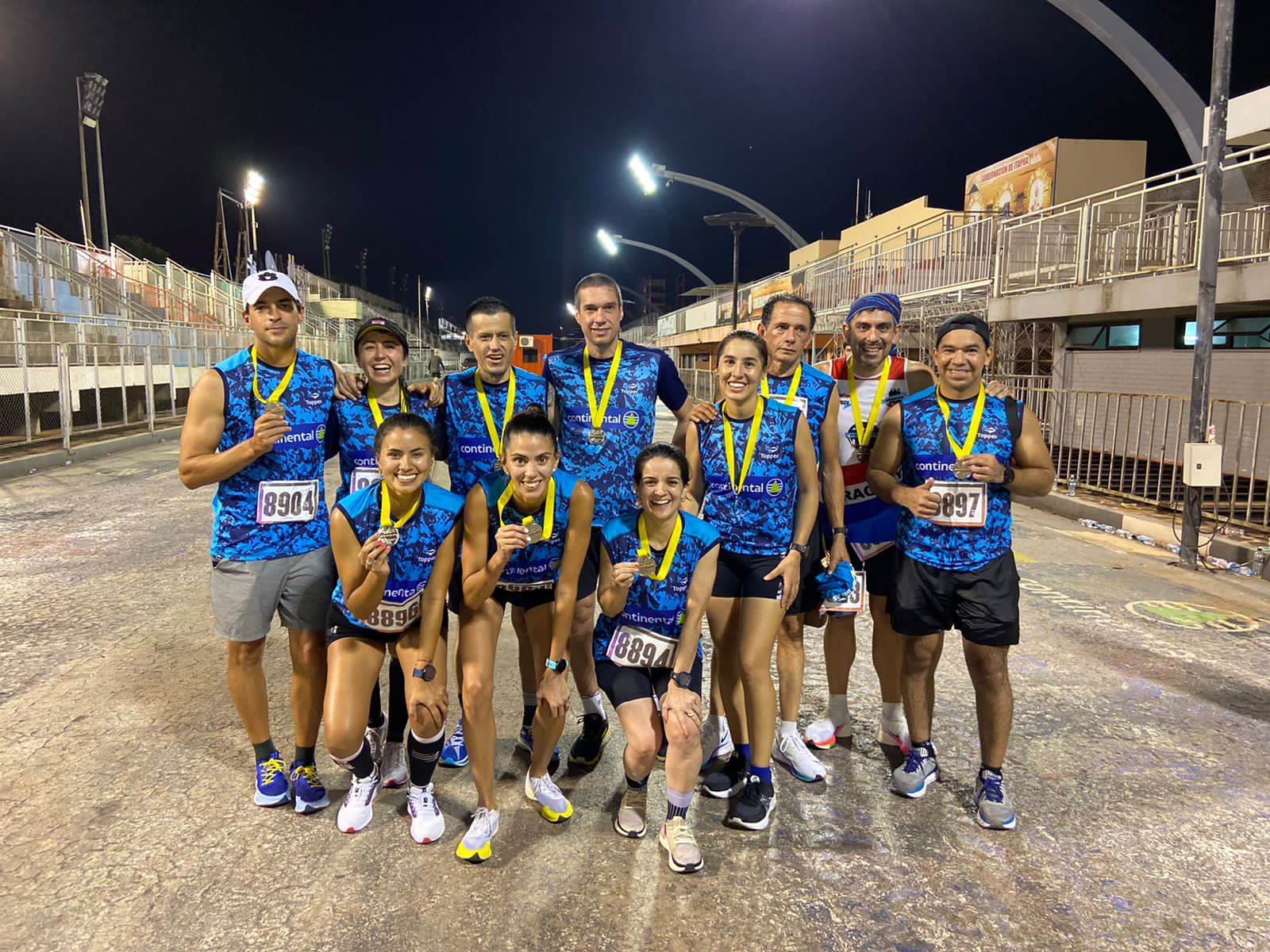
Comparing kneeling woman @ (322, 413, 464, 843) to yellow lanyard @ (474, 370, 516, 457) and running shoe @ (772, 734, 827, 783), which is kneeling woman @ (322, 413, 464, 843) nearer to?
yellow lanyard @ (474, 370, 516, 457)

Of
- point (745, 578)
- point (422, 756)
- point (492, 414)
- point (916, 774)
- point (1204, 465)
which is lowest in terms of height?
point (916, 774)

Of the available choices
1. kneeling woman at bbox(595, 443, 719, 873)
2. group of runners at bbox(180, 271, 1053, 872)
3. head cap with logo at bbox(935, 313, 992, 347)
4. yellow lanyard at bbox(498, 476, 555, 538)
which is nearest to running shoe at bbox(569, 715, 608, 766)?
group of runners at bbox(180, 271, 1053, 872)

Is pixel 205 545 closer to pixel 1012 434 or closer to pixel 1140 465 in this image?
pixel 1012 434

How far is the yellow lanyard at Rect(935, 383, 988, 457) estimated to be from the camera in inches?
141

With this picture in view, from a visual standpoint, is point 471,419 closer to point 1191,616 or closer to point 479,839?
point 479,839

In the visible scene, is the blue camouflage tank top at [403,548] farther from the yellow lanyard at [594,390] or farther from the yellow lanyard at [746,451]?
the yellow lanyard at [746,451]

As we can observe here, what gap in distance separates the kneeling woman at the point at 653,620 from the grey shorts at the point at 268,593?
124cm

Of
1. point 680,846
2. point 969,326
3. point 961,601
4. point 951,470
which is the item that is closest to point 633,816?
point 680,846

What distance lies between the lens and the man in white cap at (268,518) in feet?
11.2

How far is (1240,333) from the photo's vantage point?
40.7ft

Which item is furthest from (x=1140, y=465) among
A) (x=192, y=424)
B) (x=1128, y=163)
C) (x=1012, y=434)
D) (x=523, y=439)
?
(x=1128, y=163)

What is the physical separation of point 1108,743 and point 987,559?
1535 millimetres

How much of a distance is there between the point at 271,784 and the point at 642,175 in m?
18.7

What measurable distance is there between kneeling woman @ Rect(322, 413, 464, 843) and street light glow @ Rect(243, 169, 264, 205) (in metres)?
35.8
